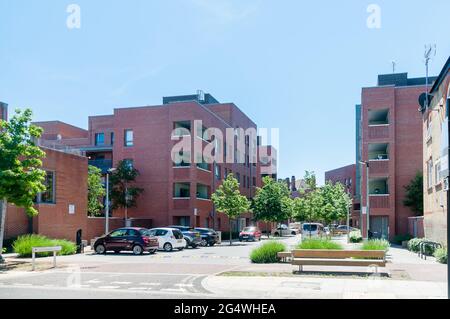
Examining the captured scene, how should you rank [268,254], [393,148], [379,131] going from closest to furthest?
[268,254] → [393,148] → [379,131]

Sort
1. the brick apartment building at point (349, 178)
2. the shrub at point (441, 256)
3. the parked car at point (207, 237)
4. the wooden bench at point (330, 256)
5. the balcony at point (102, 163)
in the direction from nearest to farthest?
the wooden bench at point (330, 256) < the shrub at point (441, 256) < the parked car at point (207, 237) < the balcony at point (102, 163) < the brick apartment building at point (349, 178)

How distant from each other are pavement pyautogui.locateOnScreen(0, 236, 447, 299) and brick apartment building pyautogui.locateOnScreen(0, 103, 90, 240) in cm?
977

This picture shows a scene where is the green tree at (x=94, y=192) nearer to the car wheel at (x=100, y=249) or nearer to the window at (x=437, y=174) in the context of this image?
the car wheel at (x=100, y=249)

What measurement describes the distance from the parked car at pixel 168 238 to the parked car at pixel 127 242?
2.37 metres

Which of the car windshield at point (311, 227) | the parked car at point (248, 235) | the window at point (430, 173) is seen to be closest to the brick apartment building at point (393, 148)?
the car windshield at point (311, 227)

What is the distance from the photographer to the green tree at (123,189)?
43478mm

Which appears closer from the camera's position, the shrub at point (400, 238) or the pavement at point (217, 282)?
the pavement at point (217, 282)

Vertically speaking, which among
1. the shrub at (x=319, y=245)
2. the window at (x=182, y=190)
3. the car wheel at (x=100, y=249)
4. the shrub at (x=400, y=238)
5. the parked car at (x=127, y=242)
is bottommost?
the shrub at (x=400, y=238)

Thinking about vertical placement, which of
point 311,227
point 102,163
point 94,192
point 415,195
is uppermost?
point 102,163

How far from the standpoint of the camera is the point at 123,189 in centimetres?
4397

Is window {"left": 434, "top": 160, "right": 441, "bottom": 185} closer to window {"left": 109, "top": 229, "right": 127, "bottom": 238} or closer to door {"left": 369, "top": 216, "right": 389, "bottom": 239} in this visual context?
door {"left": 369, "top": 216, "right": 389, "bottom": 239}

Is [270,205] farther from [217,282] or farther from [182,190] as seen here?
[217,282]

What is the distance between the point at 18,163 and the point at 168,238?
39.5ft

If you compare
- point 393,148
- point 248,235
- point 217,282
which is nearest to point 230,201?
point 248,235
